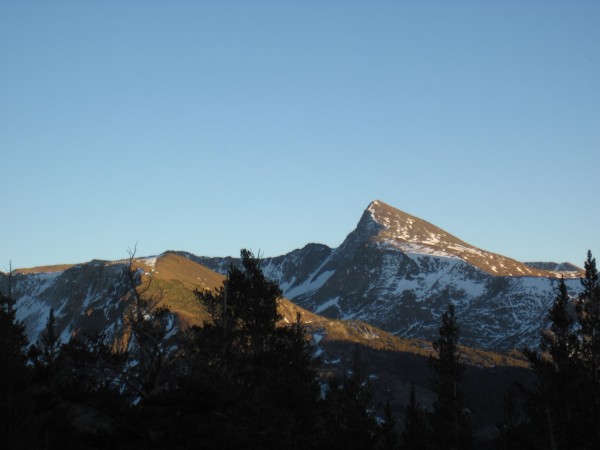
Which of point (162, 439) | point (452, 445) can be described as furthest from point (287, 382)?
point (452, 445)

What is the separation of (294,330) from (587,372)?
2143 centimetres

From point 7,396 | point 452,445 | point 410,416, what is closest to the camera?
point 7,396

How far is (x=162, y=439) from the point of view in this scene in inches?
1288

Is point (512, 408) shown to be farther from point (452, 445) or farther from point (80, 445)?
point (80, 445)

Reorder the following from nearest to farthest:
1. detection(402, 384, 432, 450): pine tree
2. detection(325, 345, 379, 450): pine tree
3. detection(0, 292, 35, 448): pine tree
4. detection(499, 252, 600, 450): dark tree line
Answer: detection(0, 292, 35, 448): pine tree → detection(499, 252, 600, 450): dark tree line → detection(325, 345, 379, 450): pine tree → detection(402, 384, 432, 450): pine tree

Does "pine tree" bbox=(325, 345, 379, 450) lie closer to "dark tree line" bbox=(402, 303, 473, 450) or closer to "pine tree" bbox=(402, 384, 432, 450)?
"dark tree line" bbox=(402, 303, 473, 450)

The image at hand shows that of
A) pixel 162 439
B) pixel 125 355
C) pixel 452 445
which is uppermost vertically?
pixel 125 355

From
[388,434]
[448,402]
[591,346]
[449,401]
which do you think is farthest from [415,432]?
[591,346]

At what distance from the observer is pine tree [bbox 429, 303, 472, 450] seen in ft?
216

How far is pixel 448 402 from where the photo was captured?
66438 millimetres

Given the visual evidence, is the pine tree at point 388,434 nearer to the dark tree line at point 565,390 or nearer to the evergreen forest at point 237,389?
the evergreen forest at point 237,389

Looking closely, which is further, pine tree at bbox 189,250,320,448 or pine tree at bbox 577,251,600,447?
pine tree at bbox 577,251,600,447

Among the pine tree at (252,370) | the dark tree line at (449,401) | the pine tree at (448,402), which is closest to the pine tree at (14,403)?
the pine tree at (252,370)

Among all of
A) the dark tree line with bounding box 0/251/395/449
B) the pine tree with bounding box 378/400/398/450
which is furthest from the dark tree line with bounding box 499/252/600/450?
the dark tree line with bounding box 0/251/395/449
